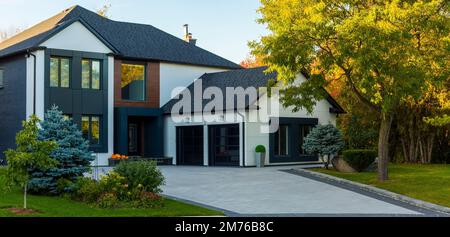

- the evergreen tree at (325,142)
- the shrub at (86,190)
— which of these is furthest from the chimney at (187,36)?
the shrub at (86,190)

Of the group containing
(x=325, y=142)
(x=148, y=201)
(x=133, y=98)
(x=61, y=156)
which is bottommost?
(x=148, y=201)

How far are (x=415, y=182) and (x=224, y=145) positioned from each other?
10.4 meters

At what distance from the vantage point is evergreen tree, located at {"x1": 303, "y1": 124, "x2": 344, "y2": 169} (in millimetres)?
24625

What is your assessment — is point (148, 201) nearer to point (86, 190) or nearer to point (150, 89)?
point (86, 190)

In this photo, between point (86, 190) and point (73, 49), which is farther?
point (73, 49)

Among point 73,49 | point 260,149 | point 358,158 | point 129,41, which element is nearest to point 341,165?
point 358,158

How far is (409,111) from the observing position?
29.4 meters

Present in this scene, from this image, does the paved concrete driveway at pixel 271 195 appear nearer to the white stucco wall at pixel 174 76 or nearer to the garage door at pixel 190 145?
the garage door at pixel 190 145

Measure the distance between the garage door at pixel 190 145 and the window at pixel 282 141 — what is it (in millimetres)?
3823

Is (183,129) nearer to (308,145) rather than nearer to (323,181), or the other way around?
(308,145)

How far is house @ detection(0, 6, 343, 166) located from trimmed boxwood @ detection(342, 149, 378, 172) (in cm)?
484

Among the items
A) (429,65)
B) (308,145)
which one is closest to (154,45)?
(308,145)

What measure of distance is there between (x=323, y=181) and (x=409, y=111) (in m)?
11.5

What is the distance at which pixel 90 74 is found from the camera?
27.6 metres
